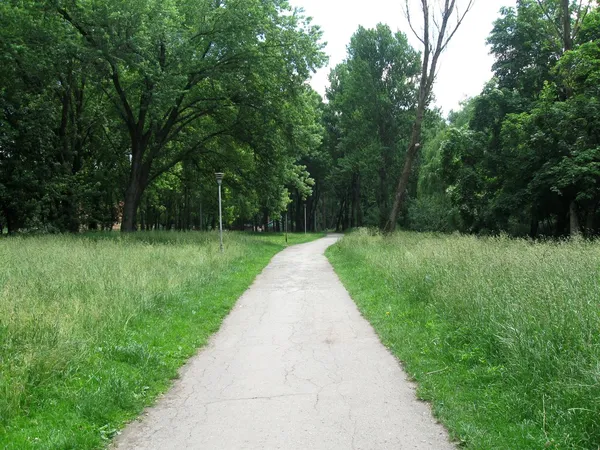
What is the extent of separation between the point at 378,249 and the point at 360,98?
27.2 metres

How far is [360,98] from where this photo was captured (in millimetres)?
41062

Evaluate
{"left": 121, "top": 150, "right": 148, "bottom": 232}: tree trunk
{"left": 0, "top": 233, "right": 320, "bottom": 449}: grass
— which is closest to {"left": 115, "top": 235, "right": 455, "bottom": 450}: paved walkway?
{"left": 0, "top": 233, "right": 320, "bottom": 449}: grass

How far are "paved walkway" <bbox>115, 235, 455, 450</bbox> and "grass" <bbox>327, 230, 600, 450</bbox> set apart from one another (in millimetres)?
384

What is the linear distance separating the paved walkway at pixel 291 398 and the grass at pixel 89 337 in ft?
1.25

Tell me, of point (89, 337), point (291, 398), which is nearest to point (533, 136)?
point (291, 398)

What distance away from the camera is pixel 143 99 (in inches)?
831

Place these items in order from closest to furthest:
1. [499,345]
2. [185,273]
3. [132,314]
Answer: [499,345]
[132,314]
[185,273]

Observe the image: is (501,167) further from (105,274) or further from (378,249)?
(105,274)

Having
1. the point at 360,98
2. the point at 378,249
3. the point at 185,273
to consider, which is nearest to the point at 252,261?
the point at 378,249

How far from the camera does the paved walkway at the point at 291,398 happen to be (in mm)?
3924

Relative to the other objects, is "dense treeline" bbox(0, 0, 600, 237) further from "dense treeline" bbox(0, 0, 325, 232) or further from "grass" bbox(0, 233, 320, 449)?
"grass" bbox(0, 233, 320, 449)

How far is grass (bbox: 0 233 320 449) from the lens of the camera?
4152mm

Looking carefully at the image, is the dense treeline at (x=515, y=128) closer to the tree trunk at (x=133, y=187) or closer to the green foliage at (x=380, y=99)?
the green foliage at (x=380, y=99)

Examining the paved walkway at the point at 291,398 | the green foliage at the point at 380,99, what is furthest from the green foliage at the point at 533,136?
the green foliage at the point at 380,99
